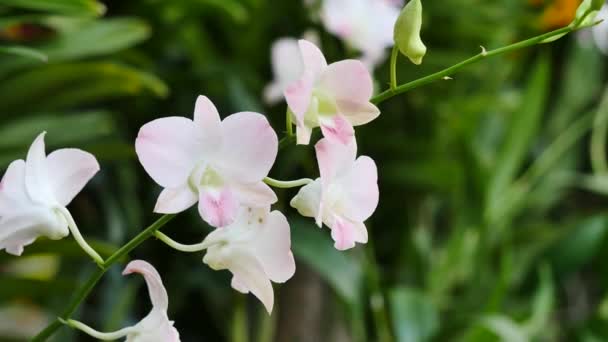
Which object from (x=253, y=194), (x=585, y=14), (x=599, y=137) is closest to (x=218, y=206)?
(x=253, y=194)

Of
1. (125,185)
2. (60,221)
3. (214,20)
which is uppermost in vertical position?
(60,221)

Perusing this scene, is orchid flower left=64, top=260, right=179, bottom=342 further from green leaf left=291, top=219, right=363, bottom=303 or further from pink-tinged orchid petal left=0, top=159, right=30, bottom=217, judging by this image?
green leaf left=291, top=219, right=363, bottom=303

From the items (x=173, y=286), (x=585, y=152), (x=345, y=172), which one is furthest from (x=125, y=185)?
(x=585, y=152)

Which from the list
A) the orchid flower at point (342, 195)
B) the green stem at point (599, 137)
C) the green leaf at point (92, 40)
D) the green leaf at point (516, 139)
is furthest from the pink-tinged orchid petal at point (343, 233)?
the green stem at point (599, 137)

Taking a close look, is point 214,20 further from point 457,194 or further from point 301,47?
point 301,47

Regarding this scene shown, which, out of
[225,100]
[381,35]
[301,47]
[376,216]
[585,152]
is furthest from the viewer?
[585,152]

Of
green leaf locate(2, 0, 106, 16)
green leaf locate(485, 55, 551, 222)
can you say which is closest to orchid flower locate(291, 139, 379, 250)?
green leaf locate(2, 0, 106, 16)
